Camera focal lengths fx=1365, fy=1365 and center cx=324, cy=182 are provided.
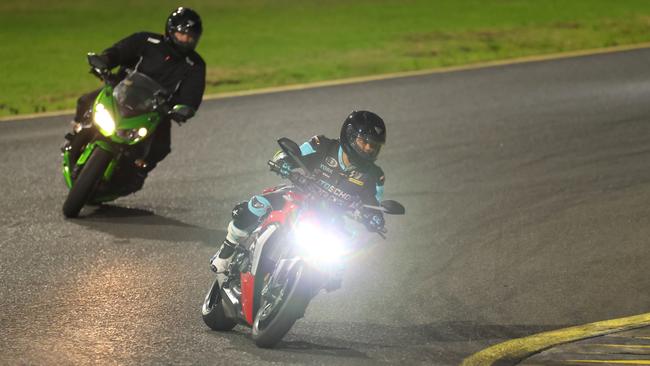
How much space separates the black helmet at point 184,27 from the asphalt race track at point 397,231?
161 centimetres

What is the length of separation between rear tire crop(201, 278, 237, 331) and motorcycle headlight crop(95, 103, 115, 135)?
3930 millimetres

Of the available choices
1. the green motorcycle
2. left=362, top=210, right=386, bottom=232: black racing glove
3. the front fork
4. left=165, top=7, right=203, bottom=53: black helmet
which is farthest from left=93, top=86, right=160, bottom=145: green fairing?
left=362, top=210, right=386, bottom=232: black racing glove

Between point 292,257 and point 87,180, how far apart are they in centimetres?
480

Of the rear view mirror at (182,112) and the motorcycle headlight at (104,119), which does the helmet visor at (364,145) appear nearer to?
the rear view mirror at (182,112)

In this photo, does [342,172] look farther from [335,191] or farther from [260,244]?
[260,244]

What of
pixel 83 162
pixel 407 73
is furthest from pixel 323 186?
pixel 407 73

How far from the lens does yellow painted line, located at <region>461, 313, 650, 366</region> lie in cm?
877

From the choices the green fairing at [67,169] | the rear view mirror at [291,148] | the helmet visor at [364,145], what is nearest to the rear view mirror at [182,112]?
the green fairing at [67,169]

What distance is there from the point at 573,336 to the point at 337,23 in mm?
17929

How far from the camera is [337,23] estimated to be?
26.7m

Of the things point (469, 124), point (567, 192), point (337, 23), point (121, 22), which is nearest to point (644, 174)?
point (567, 192)

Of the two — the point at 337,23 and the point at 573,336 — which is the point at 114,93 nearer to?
the point at 573,336

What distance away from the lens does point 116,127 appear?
1280 centimetres

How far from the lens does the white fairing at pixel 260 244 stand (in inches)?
343
